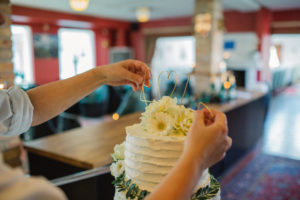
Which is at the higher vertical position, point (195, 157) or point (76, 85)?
point (76, 85)

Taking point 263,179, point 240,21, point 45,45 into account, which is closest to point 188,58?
point 240,21

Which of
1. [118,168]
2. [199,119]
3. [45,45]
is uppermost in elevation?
[45,45]

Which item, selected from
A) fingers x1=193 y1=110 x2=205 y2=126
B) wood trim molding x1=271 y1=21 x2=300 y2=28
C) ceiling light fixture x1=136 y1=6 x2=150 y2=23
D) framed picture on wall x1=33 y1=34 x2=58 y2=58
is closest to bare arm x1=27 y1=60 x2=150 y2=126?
fingers x1=193 y1=110 x2=205 y2=126

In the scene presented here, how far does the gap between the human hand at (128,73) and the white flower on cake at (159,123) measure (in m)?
0.22

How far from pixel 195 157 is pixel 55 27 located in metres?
9.58

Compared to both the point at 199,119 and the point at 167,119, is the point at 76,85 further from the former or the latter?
the point at 199,119

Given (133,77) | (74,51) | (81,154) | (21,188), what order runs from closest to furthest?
(21,188)
(133,77)
(81,154)
(74,51)

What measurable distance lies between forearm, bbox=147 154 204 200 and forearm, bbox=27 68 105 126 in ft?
2.03

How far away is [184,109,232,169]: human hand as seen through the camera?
62cm

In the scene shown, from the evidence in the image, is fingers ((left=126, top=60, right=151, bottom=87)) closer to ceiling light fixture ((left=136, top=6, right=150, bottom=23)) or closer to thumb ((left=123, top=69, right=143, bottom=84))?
thumb ((left=123, top=69, right=143, bottom=84))

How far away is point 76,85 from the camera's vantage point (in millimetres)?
1087

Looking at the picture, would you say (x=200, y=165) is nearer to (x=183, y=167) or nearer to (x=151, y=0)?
(x=183, y=167)

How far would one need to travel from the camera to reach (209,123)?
70 centimetres

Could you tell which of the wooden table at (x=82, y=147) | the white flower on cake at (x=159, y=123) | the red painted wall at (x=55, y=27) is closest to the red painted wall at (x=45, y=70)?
the red painted wall at (x=55, y=27)
